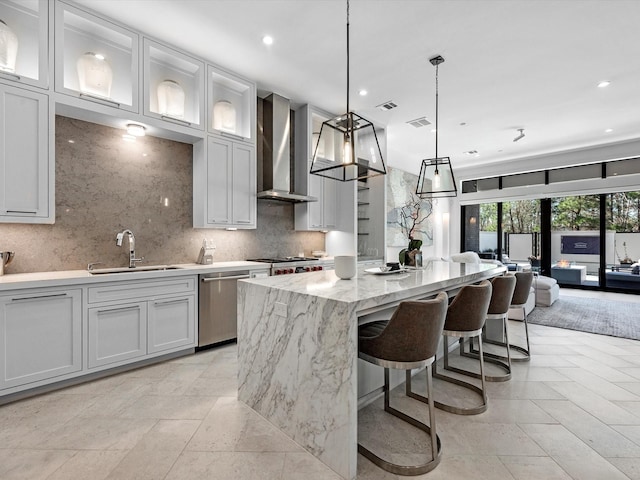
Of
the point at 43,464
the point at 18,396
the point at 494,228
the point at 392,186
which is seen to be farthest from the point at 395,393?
the point at 494,228

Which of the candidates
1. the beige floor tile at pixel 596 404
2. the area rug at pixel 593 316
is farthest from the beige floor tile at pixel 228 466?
the area rug at pixel 593 316

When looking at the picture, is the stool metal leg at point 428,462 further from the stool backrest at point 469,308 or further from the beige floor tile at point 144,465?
the beige floor tile at point 144,465

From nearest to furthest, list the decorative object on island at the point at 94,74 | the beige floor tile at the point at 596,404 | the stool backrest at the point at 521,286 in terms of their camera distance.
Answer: the beige floor tile at the point at 596,404 < the decorative object on island at the point at 94,74 < the stool backrest at the point at 521,286

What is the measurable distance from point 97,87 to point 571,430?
4549 mm

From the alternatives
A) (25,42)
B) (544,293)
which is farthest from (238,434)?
(544,293)

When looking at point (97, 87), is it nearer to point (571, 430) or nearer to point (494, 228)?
point (571, 430)

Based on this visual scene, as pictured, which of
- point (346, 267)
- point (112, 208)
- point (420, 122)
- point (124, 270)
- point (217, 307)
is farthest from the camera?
point (420, 122)

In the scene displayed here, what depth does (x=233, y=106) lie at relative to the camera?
13.3ft

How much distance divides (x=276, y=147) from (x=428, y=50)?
207 cm

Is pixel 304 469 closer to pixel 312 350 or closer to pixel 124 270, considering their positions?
pixel 312 350

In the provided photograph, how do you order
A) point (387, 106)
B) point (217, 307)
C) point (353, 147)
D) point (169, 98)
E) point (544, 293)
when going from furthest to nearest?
point (544, 293) < point (387, 106) < point (217, 307) < point (169, 98) < point (353, 147)

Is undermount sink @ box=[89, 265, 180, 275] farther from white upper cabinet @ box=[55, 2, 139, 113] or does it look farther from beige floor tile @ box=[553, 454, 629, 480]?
beige floor tile @ box=[553, 454, 629, 480]

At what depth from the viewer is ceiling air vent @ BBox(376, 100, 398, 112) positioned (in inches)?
183

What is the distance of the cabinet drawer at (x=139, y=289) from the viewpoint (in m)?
2.73
